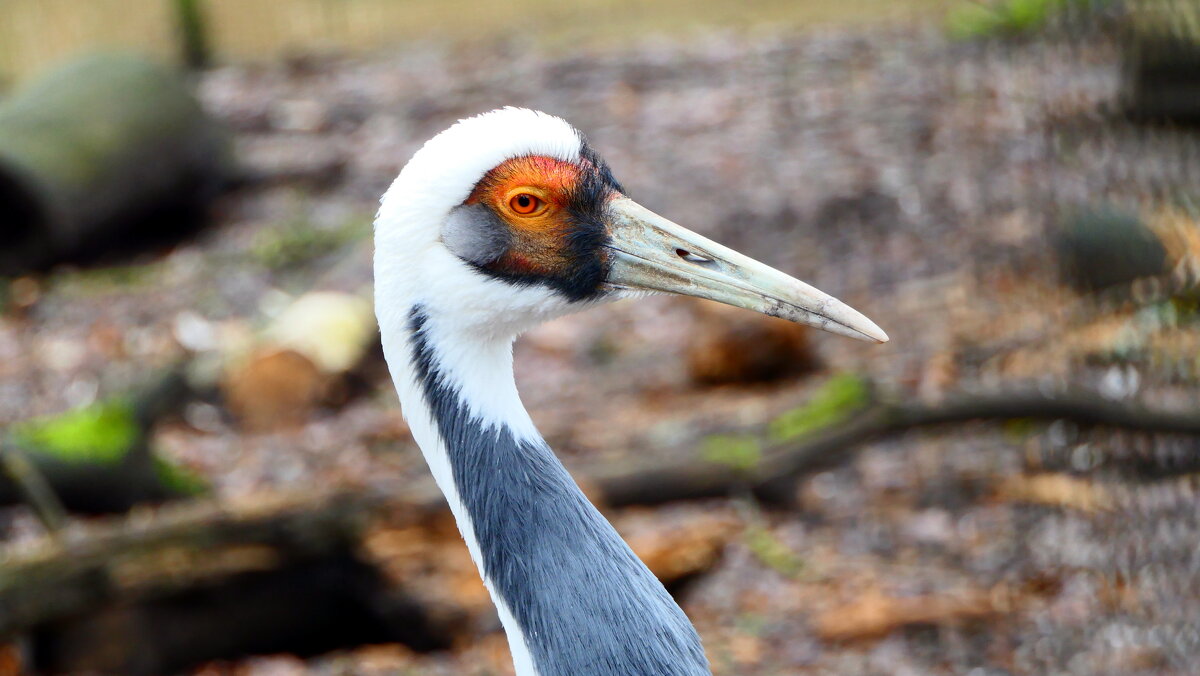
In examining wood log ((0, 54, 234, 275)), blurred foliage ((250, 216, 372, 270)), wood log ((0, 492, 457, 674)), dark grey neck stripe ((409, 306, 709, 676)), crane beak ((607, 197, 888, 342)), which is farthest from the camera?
wood log ((0, 54, 234, 275))

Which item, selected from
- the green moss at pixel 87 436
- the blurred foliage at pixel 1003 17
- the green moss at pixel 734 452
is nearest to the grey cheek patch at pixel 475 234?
the blurred foliage at pixel 1003 17

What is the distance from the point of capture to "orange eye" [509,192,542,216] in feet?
7.90

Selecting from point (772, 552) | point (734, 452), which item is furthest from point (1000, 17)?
point (772, 552)

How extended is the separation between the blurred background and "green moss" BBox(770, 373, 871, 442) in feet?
0.06

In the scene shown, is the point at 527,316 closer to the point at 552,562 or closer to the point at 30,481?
the point at 552,562

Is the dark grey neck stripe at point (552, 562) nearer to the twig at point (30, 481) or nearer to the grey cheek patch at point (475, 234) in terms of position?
the grey cheek patch at point (475, 234)

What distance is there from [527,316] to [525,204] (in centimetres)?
20

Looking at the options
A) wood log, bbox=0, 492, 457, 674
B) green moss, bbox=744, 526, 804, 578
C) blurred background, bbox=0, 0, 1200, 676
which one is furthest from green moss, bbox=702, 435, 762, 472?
wood log, bbox=0, 492, 457, 674

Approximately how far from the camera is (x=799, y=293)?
7.68ft

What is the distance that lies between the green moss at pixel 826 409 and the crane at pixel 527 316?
2.24 metres

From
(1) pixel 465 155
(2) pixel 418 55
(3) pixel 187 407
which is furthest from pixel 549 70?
(1) pixel 465 155

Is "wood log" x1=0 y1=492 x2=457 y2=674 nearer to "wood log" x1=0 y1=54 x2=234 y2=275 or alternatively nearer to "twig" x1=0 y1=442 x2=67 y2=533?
"twig" x1=0 y1=442 x2=67 y2=533

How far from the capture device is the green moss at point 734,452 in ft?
14.8

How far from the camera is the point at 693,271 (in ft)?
7.95
